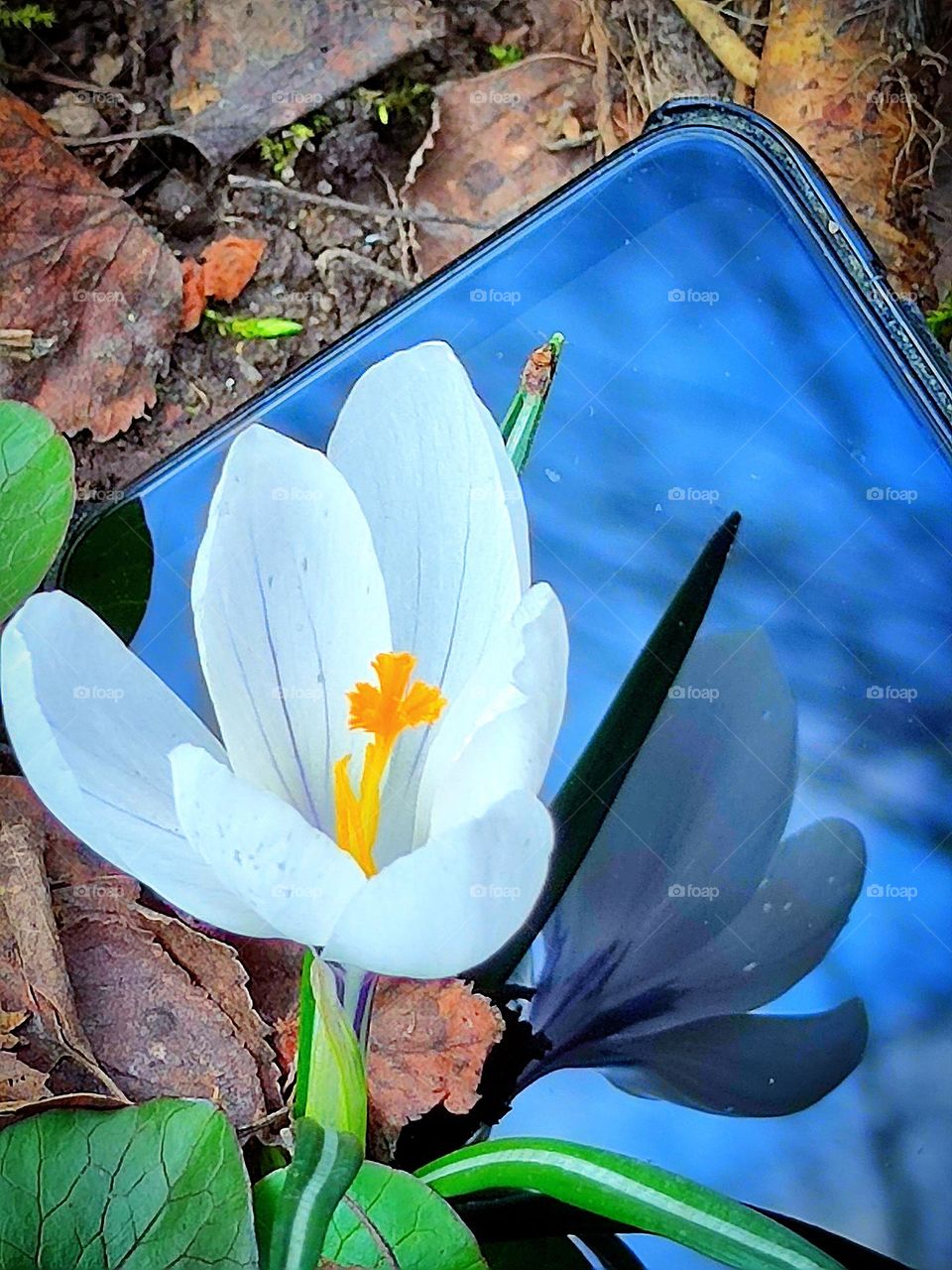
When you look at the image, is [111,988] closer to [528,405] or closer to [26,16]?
[528,405]

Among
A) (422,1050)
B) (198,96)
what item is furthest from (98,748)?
(198,96)

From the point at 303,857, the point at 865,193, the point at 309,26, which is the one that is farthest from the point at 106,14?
the point at 303,857

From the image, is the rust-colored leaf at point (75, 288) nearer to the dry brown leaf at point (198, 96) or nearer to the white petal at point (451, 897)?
the dry brown leaf at point (198, 96)

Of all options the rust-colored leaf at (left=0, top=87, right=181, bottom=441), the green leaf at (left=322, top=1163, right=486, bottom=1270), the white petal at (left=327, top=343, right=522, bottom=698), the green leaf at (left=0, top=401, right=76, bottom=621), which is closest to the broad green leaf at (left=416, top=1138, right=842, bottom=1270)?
→ the green leaf at (left=322, top=1163, right=486, bottom=1270)

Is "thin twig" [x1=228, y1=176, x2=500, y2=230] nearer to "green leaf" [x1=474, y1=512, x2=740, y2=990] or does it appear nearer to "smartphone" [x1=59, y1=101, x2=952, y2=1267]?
"smartphone" [x1=59, y1=101, x2=952, y2=1267]

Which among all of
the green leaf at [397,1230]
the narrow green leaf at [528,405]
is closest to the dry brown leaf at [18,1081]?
the green leaf at [397,1230]

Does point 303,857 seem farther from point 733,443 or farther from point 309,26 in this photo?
point 309,26
